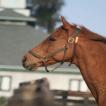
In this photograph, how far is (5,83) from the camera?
2956 cm

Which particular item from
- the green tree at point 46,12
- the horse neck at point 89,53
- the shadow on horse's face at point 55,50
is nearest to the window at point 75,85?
the shadow on horse's face at point 55,50

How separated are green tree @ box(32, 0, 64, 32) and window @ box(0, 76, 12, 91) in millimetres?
42932

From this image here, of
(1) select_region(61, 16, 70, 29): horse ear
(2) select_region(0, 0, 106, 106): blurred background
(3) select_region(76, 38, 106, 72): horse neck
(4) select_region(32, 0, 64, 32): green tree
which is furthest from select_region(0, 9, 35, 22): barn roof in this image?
(4) select_region(32, 0, 64, 32): green tree

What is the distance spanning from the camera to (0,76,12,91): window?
2924cm

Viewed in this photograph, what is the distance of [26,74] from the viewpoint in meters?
29.2

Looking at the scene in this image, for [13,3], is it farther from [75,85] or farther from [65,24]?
[65,24]

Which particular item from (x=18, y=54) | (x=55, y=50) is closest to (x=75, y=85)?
(x=18, y=54)

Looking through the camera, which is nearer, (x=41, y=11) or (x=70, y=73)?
(x=70, y=73)

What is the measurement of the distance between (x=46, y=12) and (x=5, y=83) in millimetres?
44769

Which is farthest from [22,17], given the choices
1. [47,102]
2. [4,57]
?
[47,102]

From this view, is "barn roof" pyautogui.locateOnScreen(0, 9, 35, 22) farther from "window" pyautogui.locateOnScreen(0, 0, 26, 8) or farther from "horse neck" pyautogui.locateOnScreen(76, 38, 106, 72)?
"horse neck" pyautogui.locateOnScreen(76, 38, 106, 72)

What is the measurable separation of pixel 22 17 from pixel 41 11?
39.3 meters

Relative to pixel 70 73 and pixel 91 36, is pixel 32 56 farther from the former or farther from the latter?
pixel 70 73

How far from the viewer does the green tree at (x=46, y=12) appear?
73.0 m
